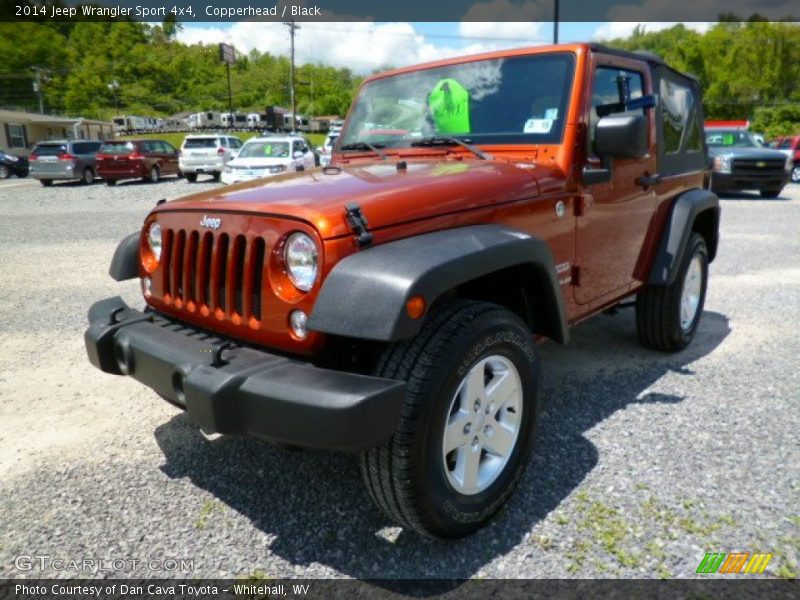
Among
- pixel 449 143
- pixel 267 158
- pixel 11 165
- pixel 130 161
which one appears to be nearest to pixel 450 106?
pixel 449 143

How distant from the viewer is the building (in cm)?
4128

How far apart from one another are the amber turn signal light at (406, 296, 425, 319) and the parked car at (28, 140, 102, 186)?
75.1ft

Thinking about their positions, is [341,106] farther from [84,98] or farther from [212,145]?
[212,145]

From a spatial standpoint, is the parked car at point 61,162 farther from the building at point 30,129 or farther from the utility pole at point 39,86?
the utility pole at point 39,86

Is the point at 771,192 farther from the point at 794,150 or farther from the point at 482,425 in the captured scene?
the point at 482,425

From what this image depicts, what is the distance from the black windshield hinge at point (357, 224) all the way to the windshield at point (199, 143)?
21.1 m

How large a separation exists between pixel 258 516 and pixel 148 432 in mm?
1093

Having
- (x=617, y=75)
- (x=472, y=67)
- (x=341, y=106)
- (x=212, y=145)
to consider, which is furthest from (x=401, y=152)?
(x=341, y=106)

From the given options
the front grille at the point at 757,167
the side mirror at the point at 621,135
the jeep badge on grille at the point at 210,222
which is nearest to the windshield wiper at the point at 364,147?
the side mirror at the point at 621,135

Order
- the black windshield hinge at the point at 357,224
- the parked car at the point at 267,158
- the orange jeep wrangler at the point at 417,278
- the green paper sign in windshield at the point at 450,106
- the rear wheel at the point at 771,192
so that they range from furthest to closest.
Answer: the parked car at the point at 267,158
the rear wheel at the point at 771,192
the green paper sign in windshield at the point at 450,106
the black windshield hinge at the point at 357,224
the orange jeep wrangler at the point at 417,278

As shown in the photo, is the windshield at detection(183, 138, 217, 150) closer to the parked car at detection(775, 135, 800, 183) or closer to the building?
the parked car at detection(775, 135, 800, 183)

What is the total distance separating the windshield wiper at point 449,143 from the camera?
10.3ft

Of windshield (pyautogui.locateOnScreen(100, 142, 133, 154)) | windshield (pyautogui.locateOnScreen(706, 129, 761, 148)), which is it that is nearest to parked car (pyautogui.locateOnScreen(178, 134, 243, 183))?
windshield (pyautogui.locateOnScreen(100, 142, 133, 154))

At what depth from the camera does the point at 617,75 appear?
3.52 m
